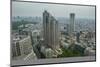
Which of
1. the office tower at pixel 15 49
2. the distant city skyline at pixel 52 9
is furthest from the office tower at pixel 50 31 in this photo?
the office tower at pixel 15 49

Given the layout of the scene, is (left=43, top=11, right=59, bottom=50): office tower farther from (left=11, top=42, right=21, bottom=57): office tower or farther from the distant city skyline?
(left=11, top=42, right=21, bottom=57): office tower

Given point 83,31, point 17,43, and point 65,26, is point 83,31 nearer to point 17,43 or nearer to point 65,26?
point 65,26

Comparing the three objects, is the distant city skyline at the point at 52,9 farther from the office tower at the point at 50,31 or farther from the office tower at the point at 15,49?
the office tower at the point at 15,49

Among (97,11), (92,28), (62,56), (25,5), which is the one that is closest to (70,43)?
(62,56)

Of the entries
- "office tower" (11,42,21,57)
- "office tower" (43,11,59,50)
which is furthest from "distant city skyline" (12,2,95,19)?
"office tower" (11,42,21,57)

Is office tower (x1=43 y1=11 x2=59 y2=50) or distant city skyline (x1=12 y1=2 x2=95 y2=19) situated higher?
distant city skyline (x1=12 y1=2 x2=95 y2=19)

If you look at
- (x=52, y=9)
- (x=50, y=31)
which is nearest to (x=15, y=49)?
(x=50, y=31)
